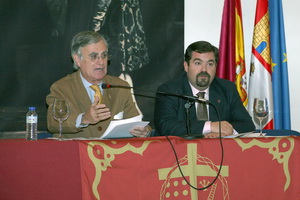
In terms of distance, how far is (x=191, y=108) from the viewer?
120 inches

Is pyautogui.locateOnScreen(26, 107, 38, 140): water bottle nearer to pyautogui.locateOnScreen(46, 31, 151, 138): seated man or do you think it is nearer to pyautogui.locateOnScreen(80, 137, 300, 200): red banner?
pyautogui.locateOnScreen(80, 137, 300, 200): red banner

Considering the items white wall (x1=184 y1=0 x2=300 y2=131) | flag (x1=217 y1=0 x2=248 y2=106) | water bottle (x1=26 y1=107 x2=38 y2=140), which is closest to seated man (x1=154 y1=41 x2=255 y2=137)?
flag (x1=217 y1=0 x2=248 y2=106)

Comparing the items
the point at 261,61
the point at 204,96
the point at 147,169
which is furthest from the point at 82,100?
the point at 261,61

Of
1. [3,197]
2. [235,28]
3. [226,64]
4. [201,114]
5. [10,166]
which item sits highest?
[235,28]

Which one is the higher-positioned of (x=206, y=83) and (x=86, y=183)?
(x=206, y=83)

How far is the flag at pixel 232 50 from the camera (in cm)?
386

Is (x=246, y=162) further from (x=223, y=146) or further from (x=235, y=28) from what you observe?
(x=235, y=28)

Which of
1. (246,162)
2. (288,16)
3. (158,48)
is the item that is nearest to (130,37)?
(158,48)

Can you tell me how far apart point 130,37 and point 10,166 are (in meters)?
2.05

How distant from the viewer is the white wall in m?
4.08

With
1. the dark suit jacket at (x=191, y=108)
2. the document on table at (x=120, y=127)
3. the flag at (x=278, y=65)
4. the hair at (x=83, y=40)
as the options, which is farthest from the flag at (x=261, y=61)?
the document on table at (x=120, y=127)

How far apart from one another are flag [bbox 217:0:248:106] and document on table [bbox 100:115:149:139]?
1.74 meters

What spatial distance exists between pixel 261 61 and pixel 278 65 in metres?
0.16

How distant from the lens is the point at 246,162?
217 centimetres
